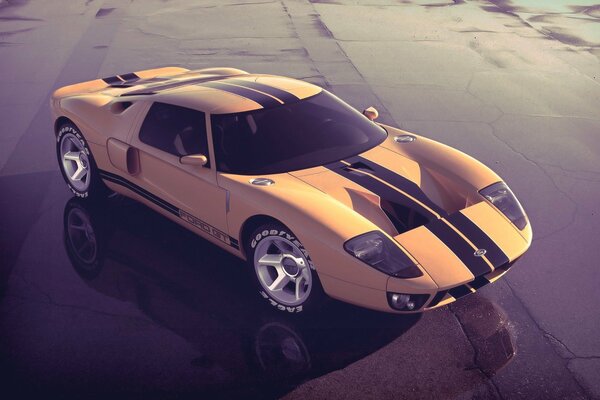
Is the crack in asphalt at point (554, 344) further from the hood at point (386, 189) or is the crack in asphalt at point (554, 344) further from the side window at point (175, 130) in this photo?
the side window at point (175, 130)

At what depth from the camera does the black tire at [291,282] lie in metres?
4.47

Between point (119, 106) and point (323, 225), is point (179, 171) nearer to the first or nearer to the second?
point (119, 106)

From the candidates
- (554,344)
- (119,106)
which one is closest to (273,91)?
(119,106)

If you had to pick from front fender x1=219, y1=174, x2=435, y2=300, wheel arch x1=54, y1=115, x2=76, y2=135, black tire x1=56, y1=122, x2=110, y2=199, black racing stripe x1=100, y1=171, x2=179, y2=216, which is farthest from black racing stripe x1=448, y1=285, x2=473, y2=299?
wheel arch x1=54, y1=115, x2=76, y2=135

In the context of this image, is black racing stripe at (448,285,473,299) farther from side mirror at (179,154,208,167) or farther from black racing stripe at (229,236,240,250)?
side mirror at (179,154,208,167)

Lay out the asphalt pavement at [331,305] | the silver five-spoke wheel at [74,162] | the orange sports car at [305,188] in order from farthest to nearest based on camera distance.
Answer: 1. the silver five-spoke wheel at [74,162]
2. the orange sports car at [305,188]
3. the asphalt pavement at [331,305]

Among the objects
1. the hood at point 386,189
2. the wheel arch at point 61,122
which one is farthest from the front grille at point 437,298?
the wheel arch at point 61,122

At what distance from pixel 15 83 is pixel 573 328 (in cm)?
822

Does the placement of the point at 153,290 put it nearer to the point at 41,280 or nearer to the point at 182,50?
the point at 41,280

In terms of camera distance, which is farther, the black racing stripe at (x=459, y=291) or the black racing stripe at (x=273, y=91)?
the black racing stripe at (x=273, y=91)

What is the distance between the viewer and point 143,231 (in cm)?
591

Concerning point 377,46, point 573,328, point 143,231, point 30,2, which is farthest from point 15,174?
point 30,2

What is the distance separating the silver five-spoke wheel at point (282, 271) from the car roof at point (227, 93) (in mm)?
1157

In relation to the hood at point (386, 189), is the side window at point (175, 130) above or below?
above
